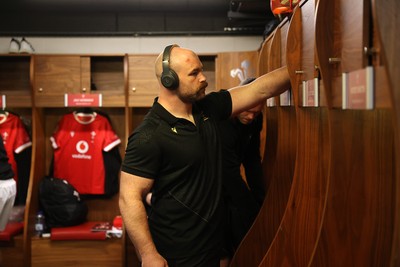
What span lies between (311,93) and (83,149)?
10.4 ft

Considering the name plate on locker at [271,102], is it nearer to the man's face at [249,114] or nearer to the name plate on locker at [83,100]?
the man's face at [249,114]

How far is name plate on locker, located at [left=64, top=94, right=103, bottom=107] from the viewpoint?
13.4 feet

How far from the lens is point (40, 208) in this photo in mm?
4191

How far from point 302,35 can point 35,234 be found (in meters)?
3.21

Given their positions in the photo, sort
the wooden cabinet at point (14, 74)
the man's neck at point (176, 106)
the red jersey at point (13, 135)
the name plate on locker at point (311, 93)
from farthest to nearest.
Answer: the wooden cabinet at point (14, 74) < the red jersey at point (13, 135) < the man's neck at point (176, 106) < the name plate on locker at point (311, 93)

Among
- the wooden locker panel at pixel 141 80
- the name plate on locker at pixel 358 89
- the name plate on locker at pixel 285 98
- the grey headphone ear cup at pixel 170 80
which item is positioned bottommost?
the name plate on locker at pixel 358 89

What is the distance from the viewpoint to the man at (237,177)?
2463 millimetres

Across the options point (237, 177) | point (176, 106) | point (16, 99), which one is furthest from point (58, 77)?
point (176, 106)

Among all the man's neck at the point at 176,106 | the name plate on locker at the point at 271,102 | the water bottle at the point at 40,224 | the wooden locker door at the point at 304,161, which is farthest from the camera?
the water bottle at the point at 40,224

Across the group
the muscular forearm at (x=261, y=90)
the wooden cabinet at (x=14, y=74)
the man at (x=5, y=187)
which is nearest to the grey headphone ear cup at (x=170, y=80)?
the muscular forearm at (x=261, y=90)

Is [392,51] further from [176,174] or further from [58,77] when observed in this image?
[58,77]

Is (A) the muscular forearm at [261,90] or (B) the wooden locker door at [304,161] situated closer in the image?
(B) the wooden locker door at [304,161]

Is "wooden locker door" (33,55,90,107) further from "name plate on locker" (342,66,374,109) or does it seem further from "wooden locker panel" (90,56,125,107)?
"name plate on locker" (342,66,374,109)

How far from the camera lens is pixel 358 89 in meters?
1.05
